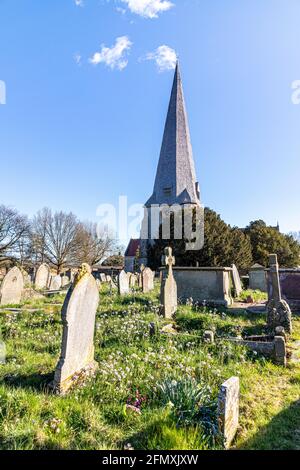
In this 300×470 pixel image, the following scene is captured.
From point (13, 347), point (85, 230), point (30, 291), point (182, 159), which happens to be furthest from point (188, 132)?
point (13, 347)

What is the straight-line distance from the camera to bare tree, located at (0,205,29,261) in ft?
111

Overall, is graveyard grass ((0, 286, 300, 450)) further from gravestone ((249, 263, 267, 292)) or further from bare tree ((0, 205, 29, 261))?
bare tree ((0, 205, 29, 261))

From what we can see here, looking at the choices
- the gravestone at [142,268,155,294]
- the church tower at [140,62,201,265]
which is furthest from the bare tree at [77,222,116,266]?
the gravestone at [142,268,155,294]

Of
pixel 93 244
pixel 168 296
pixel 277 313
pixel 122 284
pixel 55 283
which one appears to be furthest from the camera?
pixel 93 244

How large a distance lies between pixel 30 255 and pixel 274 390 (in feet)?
119

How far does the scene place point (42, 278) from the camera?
17500 mm

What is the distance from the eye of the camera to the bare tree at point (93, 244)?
40.1m

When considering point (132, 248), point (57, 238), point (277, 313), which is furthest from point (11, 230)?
point (277, 313)

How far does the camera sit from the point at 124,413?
10.0ft

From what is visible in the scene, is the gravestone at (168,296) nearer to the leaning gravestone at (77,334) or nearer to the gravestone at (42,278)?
the leaning gravestone at (77,334)

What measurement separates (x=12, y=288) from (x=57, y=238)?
1165 inches

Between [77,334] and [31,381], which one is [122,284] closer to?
[77,334]

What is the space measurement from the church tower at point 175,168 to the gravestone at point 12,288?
76.4ft
